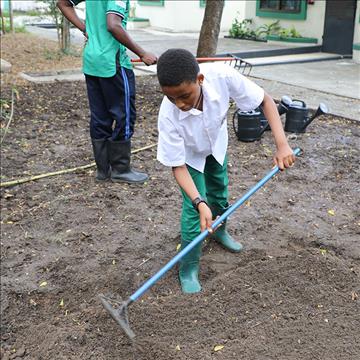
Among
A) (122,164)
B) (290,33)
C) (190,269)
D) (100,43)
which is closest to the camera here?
(190,269)

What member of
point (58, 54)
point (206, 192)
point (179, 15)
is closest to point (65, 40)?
point (58, 54)

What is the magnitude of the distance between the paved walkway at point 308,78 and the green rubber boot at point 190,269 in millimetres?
Result: 3883

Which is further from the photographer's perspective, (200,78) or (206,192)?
(206,192)

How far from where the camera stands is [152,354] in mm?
2465

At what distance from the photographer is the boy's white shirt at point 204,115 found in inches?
104

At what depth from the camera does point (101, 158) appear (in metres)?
4.65

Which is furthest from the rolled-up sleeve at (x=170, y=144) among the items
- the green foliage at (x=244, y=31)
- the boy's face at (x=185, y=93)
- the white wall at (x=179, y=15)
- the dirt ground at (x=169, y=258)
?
the white wall at (x=179, y=15)

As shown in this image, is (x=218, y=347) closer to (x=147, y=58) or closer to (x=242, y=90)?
→ (x=242, y=90)

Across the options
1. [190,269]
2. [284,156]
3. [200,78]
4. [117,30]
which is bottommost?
[190,269]

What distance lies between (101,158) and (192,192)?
7.04 feet

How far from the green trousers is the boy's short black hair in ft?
2.29

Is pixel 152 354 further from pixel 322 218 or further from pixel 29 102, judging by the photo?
pixel 29 102

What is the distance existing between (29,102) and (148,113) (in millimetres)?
1663

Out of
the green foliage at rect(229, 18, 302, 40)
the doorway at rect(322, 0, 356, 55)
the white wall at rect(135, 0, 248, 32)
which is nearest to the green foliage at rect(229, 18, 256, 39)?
the green foliage at rect(229, 18, 302, 40)
